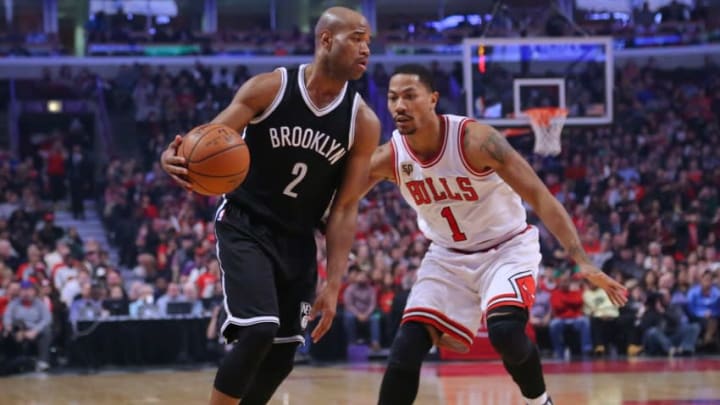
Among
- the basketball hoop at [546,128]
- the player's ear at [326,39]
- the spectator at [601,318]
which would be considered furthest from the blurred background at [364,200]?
the player's ear at [326,39]

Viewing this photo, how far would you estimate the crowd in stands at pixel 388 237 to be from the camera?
45.1 ft

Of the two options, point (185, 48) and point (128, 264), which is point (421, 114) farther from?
point (185, 48)

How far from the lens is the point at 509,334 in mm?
5543

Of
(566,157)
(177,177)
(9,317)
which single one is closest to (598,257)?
(566,157)

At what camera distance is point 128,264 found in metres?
16.8

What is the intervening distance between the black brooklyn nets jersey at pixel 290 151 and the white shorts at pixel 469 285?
3.16ft

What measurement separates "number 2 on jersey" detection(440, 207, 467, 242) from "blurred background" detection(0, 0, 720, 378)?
7.70 m

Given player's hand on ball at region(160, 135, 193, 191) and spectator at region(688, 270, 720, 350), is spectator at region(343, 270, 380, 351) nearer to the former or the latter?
spectator at region(688, 270, 720, 350)

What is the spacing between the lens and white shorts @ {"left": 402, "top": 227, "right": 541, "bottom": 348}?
18.9 feet

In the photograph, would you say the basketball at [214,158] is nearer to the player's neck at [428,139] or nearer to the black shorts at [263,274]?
Answer: the black shorts at [263,274]

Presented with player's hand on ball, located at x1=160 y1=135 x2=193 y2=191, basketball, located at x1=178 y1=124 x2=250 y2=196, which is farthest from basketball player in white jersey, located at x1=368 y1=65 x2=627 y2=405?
player's hand on ball, located at x1=160 y1=135 x2=193 y2=191

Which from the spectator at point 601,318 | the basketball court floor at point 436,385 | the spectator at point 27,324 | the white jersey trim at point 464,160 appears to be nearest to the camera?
the white jersey trim at point 464,160

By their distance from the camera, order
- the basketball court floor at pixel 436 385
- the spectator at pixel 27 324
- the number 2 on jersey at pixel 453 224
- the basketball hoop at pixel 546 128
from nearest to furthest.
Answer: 1. the number 2 on jersey at pixel 453 224
2. the basketball court floor at pixel 436 385
3. the spectator at pixel 27 324
4. the basketball hoop at pixel 546 128

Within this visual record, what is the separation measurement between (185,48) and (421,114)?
62.5ft
